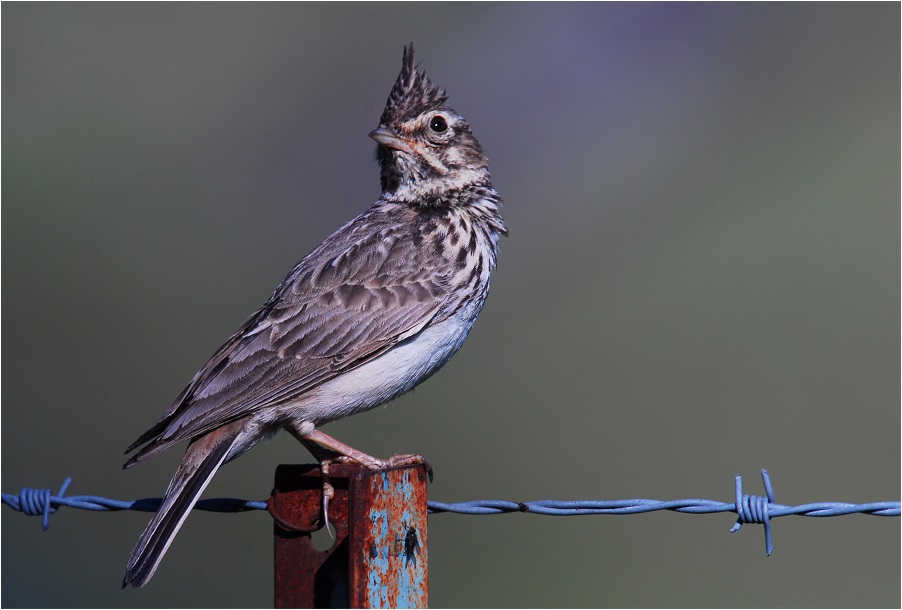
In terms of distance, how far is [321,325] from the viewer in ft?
22.9

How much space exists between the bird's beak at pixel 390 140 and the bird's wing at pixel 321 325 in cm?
49

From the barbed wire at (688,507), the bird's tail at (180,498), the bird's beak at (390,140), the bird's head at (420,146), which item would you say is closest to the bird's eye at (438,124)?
the bird's head at (420,146)

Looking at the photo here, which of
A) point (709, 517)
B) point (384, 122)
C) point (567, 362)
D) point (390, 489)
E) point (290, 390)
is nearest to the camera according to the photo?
point (390, 489)

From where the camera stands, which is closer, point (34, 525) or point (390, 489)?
point (390, 489)

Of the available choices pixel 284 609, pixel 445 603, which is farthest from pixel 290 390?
pixel 445 603

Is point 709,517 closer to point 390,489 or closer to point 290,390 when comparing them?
point 290,390

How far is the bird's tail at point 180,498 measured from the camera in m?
5.61

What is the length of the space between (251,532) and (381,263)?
287 inches

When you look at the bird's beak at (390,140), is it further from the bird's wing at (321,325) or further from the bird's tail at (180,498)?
the bird's tail at (180,498)

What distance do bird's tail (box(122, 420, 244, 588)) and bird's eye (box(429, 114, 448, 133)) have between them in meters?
2.54

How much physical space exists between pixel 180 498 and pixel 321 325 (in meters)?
1.50

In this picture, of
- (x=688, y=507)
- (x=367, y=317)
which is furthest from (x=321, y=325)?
(x=688, y=507)

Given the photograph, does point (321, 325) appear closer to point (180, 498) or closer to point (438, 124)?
point (180, 498)

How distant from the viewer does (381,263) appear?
7.29 m
